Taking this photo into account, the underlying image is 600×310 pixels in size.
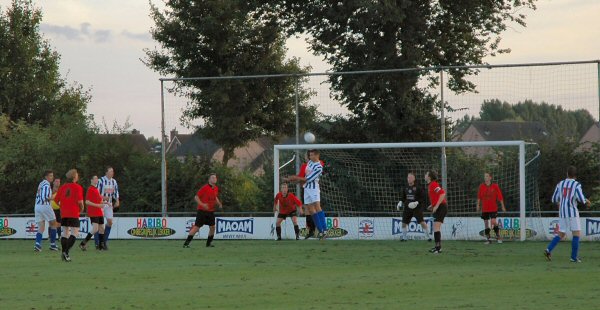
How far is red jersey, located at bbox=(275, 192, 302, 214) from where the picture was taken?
27906 mm

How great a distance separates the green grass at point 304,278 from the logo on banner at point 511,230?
343cm

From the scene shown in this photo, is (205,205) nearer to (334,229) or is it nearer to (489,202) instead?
(334,229)

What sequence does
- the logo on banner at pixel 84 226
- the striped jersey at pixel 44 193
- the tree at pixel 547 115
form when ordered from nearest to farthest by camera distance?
1. the striped jersey at pixel 44 193
2. the tree at pixel 547 115
3. the logo on banner at pixel 84 226

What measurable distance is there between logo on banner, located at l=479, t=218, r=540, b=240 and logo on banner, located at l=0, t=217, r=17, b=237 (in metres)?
16.6

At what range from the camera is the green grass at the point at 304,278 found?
42.5 feet

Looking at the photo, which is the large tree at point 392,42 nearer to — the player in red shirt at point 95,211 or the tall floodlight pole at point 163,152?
the tall floodlight pole at point 163,152

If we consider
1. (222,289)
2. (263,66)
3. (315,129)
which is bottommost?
(222,289)

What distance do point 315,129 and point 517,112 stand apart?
6.49 meters

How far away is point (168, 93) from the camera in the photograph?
3197cm

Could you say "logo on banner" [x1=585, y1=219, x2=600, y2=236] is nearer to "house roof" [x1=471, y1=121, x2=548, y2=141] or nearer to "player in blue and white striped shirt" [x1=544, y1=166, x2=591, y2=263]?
"house roof" [x1=471, y1=121, x2=548, y2=141]

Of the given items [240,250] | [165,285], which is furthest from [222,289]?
[240,250]

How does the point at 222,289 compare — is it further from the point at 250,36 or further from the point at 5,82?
the point at 5,82

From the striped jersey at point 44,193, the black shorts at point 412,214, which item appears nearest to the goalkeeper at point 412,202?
the black shorts at point 412,214

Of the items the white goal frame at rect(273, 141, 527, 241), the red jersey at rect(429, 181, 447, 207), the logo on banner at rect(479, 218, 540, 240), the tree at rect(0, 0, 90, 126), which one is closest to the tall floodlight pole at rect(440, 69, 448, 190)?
the white goal frame at rect(273, 141, 527, 241)
